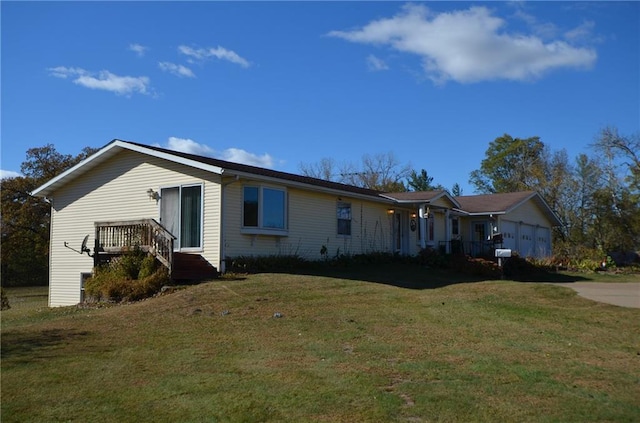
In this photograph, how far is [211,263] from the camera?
17.2 metres

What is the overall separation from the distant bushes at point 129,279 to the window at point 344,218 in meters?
7.79

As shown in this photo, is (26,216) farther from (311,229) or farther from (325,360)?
(325,360)

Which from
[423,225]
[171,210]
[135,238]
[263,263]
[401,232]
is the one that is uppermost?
[171,210]

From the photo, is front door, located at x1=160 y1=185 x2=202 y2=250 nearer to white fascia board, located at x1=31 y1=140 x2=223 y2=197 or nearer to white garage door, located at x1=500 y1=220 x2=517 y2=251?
white fascia board, located at x1=31 y1=140 x2=223 y2=197

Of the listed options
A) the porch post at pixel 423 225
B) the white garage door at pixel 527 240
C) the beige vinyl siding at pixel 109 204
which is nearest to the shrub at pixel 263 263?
the beige vinyl siding at pixel 109 204

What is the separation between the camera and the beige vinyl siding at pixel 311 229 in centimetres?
1758

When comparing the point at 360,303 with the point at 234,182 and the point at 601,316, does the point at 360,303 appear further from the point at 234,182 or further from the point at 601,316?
the point at 234,182

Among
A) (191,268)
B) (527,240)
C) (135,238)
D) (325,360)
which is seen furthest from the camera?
(527,240)

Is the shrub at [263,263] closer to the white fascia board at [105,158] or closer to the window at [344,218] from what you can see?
the white fascia board at [105,158]

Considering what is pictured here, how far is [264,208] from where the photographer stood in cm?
1823

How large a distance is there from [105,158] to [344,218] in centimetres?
862

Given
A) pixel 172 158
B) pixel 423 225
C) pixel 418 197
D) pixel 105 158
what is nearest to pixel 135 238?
pixel 172 158

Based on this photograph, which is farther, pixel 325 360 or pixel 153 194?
pixel 153 194

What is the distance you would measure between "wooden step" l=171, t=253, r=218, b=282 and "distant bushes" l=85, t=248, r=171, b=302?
0.39 m
